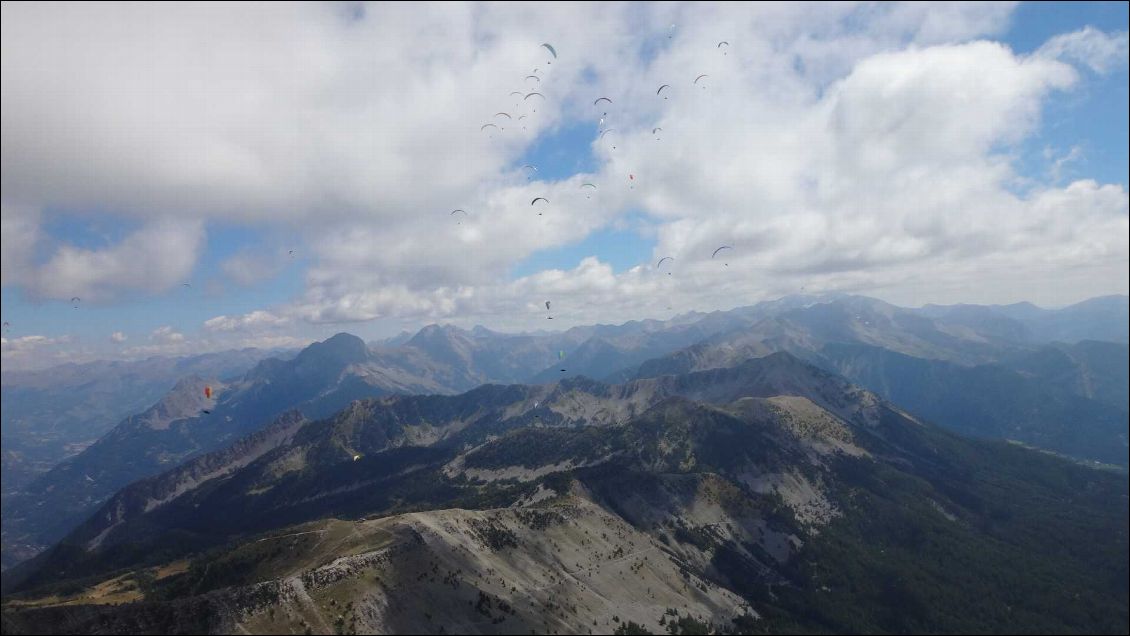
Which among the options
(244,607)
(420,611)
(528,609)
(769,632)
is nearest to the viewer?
(244,607)

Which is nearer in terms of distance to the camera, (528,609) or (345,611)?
(345,611)

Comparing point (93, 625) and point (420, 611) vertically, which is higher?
point (93, 625)

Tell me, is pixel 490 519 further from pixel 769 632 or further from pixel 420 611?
pixel 769 632

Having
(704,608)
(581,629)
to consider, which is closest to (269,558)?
(581,629)

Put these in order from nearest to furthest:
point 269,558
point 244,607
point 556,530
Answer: point 244,607 → point 269,558 → point 556,530

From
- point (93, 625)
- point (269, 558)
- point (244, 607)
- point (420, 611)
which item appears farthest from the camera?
point (269, 558)

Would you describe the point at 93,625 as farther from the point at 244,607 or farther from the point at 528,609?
the point at 528,609

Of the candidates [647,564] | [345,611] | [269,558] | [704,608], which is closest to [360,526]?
[269,558]

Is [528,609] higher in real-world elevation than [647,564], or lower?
higher

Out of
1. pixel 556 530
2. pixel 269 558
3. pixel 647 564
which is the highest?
pixel 269 558
